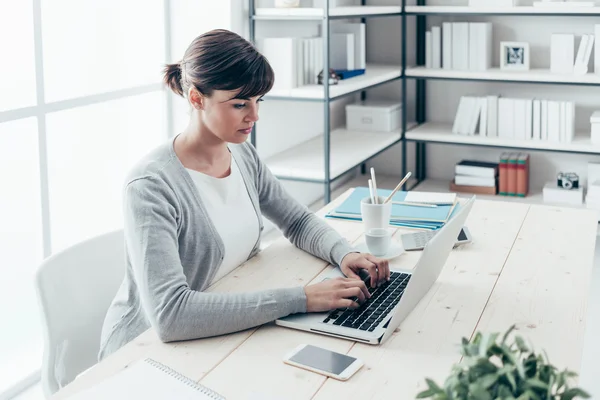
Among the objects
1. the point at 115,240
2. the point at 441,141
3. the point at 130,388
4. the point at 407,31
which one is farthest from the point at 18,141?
the point at 407,31

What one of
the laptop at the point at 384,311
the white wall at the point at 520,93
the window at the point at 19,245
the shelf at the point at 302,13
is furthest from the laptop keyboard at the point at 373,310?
the white wall at the point at 520,93

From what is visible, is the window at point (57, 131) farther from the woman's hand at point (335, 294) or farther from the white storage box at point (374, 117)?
the white storage box at point (374, 117)

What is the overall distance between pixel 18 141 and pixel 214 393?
5.50 feet

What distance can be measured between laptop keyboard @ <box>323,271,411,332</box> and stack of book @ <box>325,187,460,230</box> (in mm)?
428

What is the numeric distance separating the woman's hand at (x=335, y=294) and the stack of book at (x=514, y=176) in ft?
10.3

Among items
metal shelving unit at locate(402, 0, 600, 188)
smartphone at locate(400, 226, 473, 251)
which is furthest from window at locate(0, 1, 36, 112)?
metal shelving unit at locate(402, 0, 600, 188)

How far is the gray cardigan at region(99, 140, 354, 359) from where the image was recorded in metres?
1.43

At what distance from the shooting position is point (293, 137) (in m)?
4.21

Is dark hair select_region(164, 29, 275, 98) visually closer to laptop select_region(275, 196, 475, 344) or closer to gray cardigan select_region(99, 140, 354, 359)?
gray cardigan select_region(99, 140, 354, 359)

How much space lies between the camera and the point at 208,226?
5.55ft

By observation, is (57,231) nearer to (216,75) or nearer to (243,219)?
(243,219)

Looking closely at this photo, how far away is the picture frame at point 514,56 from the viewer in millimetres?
4363

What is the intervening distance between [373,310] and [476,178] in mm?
3246

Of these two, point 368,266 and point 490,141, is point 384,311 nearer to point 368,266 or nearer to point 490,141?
point 368,266
